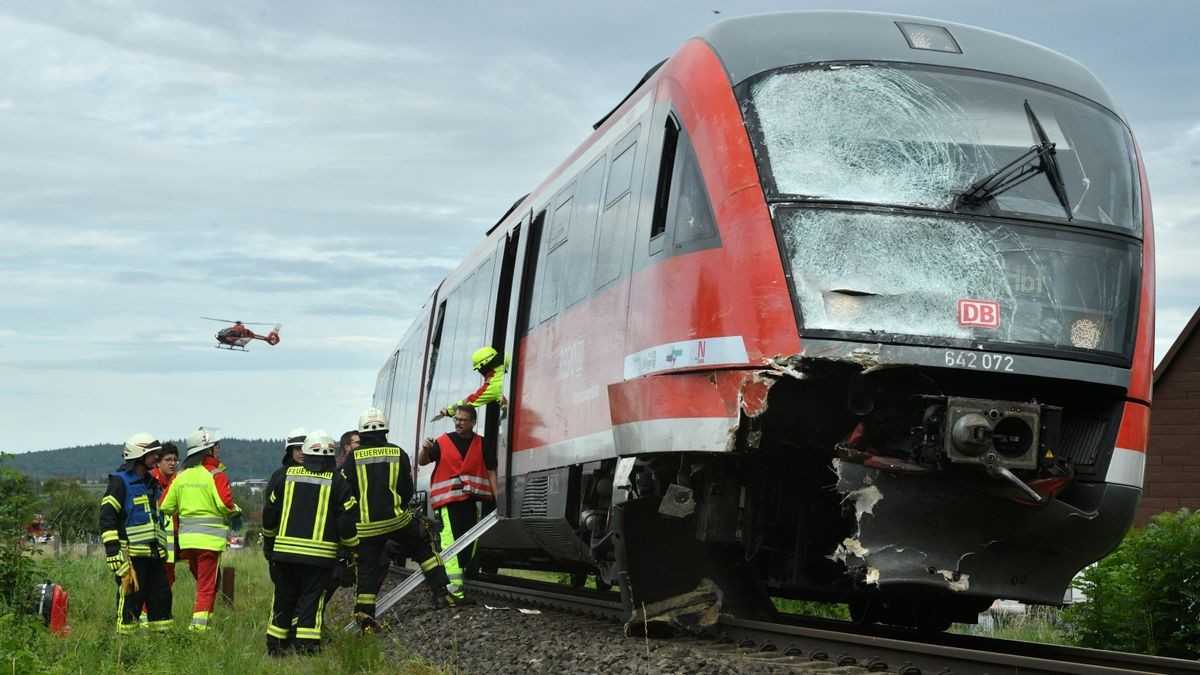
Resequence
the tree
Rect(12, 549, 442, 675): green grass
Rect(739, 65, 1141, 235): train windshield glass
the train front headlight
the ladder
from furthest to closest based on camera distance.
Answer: the tree → the ladder → Rect(12, 549, 442, 675): green grass → Rect(739, 65, 1141, 235): train windshield glass → the train front headlight

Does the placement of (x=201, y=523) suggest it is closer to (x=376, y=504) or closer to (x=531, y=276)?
(x=376, y=504)

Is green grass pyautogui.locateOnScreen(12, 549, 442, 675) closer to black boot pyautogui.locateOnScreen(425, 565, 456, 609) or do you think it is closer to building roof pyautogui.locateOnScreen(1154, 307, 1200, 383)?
black boot pyautogui.locateOnScreen(425, 565, 456, 609)

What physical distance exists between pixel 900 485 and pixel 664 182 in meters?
2.29

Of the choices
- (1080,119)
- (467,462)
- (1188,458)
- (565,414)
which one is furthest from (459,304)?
(1188,458)

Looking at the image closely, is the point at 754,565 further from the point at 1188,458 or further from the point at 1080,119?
the point at 1188,458

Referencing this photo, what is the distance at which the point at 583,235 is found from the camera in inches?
400

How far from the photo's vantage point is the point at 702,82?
7.91 meters

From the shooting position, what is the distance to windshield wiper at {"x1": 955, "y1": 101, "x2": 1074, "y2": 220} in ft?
24.0

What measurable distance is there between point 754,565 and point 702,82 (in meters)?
2.84

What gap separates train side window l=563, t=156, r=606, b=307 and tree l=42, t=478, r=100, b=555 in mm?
6015

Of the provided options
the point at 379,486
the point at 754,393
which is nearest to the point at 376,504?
the point at 379,486

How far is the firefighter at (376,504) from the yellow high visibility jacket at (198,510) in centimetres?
119

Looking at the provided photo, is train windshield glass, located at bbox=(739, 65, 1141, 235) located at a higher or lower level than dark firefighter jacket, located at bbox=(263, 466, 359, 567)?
higher

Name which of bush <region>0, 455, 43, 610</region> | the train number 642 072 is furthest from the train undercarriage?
bush <region>0, 455, 43, 610</region>
